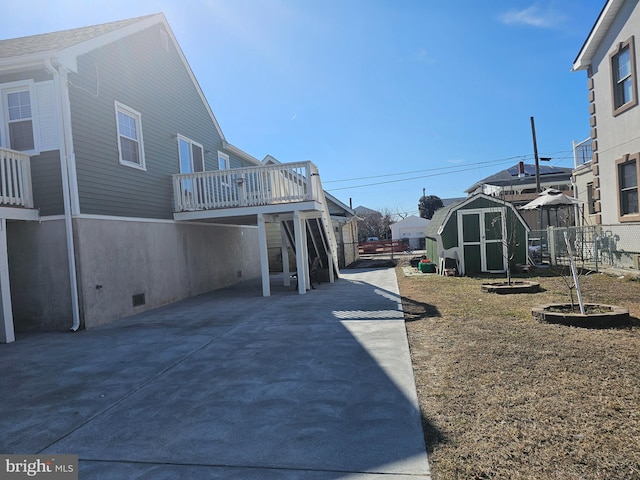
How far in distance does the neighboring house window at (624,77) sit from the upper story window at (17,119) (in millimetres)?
12784

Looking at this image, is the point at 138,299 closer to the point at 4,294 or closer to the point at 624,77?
the point at 4,294

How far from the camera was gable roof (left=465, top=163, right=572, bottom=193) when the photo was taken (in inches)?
1194

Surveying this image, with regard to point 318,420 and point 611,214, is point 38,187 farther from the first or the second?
point 611,214

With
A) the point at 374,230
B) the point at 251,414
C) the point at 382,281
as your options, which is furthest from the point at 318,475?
the point at 374,230

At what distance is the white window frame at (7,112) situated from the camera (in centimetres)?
773

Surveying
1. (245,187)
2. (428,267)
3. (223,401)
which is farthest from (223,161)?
(223,401)

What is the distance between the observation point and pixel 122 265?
8.88 meters

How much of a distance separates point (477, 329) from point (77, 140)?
25.7 ft

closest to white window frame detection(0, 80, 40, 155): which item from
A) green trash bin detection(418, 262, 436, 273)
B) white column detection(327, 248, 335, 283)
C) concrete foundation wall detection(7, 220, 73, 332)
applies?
concrete foundation wall detection(7, 220, 73, 332)

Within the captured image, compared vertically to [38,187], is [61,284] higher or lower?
lower

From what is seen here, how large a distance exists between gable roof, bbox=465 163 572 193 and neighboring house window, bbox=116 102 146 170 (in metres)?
24.7

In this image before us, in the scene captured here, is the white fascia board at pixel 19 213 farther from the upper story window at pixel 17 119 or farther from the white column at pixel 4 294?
the upper story window at pixel 17 119

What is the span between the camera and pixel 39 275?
7.89 meters

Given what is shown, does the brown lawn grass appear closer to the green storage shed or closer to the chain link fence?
the chain link fence
